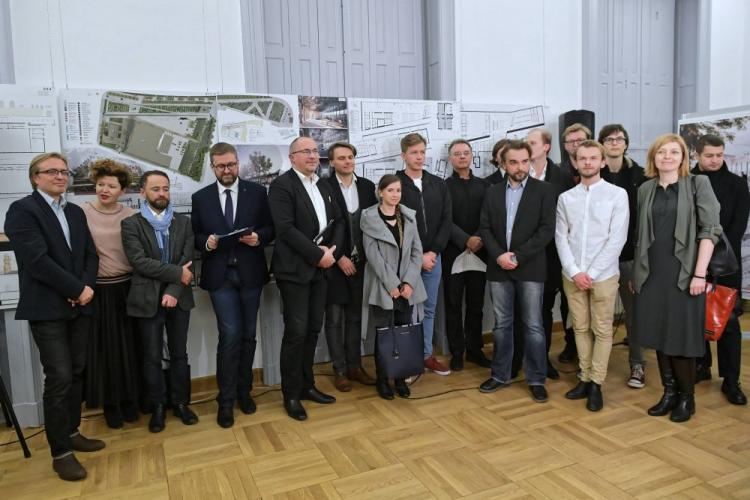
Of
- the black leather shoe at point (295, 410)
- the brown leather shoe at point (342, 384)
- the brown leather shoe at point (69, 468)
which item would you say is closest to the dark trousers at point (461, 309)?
the brown leather shoe at point (342, 384)

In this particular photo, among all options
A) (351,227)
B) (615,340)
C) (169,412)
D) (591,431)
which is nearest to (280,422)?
(169,412)

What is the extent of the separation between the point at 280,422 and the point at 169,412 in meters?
0.71

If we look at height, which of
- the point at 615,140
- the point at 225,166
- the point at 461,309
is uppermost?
the point at 615,140

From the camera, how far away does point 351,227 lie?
343 cm

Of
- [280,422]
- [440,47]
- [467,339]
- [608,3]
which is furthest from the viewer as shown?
[608,3]

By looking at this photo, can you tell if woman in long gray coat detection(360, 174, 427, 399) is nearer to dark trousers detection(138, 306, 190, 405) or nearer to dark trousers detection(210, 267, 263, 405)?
dark trousers detection(210, 267, 263, 405)

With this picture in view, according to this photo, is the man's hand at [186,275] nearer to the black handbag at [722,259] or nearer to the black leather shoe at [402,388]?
the black leather shoe at [402,388]

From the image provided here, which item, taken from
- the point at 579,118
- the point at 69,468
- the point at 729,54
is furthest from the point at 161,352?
the point at 729,54

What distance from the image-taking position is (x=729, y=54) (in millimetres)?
5777

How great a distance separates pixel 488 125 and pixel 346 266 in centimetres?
185

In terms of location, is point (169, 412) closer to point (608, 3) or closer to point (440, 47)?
point (440, 47)

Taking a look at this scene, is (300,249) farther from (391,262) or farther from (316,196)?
(391,262)

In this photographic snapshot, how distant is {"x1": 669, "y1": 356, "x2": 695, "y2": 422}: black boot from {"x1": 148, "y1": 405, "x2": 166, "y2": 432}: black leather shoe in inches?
108

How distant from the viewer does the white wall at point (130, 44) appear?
3176mm
